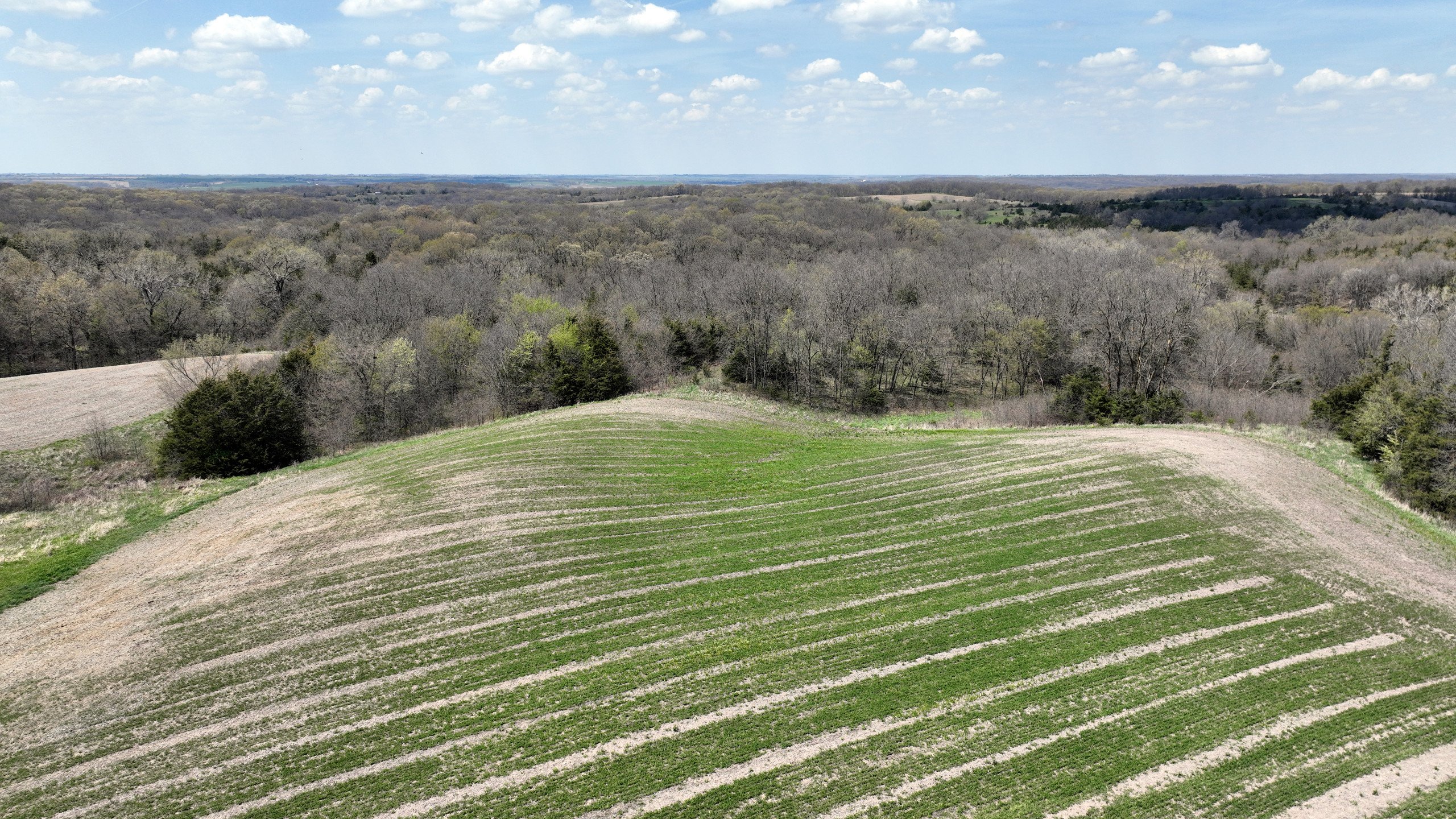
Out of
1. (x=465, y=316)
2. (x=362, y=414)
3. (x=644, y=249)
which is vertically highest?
(x=644, y=249)

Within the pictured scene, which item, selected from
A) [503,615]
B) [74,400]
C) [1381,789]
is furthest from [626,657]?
[74,400]

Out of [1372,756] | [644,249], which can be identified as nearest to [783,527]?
[1372,756]

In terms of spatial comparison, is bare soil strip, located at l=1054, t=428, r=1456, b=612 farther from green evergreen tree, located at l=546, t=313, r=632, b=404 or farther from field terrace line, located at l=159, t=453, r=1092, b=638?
green evergreen tree, located at l=546, t=313, r=632, b=404

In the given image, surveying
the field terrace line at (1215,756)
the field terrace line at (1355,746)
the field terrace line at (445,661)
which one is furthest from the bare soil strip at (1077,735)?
the field terrace line at (445,661)

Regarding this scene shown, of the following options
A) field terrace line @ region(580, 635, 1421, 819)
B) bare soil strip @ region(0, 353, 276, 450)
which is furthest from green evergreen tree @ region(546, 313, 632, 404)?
field terrace line @ region(580, 635, 1421, 819)

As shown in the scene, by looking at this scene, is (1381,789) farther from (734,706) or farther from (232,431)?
(232,431)

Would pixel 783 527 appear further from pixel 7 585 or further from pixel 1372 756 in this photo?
pixel 7 585
